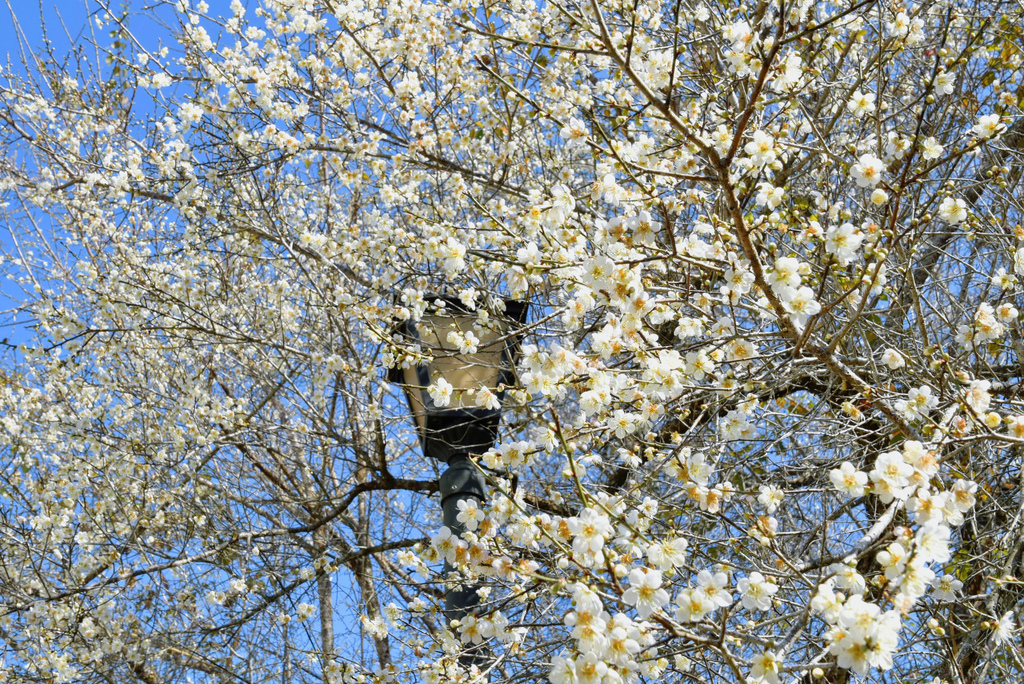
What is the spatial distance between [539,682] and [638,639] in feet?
5.67

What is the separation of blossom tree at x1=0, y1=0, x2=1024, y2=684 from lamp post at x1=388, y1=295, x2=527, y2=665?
0.10 meters

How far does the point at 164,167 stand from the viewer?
5.55m

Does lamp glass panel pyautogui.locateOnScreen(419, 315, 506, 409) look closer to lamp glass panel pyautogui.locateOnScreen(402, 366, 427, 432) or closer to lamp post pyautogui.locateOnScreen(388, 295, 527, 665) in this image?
lamp post pyautogui.locateOnScreen(388, 295, 527, 665)

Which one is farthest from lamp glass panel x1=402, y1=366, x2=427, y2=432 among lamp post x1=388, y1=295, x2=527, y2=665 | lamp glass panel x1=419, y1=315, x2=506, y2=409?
lamp glass panel x1=419, y1=315, x2=506, y2=409

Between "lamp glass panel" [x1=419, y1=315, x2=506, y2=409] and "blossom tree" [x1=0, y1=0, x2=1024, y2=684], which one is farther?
"lamp glass panel" [x1=419, y1=315, x2=506, y2=409]

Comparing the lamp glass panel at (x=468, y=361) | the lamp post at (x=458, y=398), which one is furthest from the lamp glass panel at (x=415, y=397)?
the lamp glass panel at (x=468, y=361)

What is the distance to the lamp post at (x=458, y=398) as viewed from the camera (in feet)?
10.8

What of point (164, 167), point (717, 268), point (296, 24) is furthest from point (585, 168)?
point (717, 268)

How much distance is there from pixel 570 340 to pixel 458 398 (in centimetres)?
104

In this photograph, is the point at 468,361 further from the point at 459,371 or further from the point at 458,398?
the point at 458,398

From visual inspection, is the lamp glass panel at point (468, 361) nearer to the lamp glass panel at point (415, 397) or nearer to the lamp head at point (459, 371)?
the lamp head at point (459, 371)

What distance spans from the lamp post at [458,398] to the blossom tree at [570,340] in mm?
100

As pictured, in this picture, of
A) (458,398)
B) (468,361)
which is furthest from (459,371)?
(458,398)

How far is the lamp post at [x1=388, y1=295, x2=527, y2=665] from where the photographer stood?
10.8 ft
